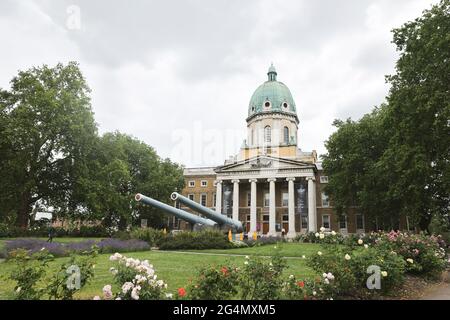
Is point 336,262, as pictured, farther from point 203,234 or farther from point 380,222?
point 380,222

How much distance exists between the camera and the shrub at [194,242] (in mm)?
22094

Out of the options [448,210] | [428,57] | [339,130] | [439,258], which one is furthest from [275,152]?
[439,258]

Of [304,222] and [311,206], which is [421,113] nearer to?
[311,206]

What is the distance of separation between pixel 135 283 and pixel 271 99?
189 feet

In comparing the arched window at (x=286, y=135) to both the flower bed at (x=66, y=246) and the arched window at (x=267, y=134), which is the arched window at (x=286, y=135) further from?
the flower bed at (x=66, y=246)

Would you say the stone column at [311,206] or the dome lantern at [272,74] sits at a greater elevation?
the dome lantern at [272,74]

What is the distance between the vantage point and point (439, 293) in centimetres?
942

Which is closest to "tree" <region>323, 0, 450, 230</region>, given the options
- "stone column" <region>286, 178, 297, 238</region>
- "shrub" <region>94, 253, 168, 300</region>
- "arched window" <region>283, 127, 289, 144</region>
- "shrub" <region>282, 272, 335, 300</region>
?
"shrub" <region>282, 272, 335, 300</region>

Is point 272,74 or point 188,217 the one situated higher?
point 272,74

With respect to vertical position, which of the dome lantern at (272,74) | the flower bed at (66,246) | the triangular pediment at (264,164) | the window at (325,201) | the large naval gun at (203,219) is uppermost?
the dome lantern at (272,74)

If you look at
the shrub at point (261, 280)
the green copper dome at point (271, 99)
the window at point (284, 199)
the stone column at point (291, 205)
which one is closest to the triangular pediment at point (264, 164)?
the stone column at point (291, 205)

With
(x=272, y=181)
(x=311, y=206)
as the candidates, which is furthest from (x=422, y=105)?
(x=272, y=181)

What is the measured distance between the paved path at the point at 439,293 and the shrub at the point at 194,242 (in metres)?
13.8

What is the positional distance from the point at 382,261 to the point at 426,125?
14.4m
